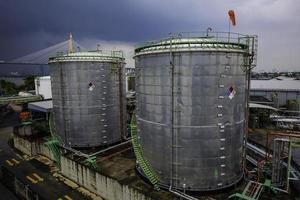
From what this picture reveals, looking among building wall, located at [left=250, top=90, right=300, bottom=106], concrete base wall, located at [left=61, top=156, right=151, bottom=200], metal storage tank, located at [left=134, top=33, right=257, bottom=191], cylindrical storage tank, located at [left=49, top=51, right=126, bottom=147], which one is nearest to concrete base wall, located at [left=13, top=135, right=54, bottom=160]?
cylindrical storage tank, located at [left=49, top=51, right=126, bottom=147]

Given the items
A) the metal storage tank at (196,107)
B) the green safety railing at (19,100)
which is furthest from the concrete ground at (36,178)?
the green safety railing at (19,100)

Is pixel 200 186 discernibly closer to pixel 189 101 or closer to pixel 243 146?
pixel 243 146

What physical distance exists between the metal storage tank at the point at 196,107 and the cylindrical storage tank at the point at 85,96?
7882mm

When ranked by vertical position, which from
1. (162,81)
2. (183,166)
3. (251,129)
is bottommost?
(251,129)

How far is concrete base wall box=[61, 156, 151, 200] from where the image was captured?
14127mm

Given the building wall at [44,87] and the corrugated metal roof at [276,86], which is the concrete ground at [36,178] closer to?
the building wall at [44,87]

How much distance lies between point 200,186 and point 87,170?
29.9 ft

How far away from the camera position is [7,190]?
19.8 m

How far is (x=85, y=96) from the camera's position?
20.6 m

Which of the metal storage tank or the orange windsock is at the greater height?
the orange windsock

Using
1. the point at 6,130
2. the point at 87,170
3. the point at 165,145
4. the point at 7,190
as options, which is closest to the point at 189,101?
the point at 165,145

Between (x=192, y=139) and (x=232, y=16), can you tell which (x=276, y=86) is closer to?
(x=232, y=16)

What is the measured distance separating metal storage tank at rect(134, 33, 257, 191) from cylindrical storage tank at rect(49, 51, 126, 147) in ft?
25.9

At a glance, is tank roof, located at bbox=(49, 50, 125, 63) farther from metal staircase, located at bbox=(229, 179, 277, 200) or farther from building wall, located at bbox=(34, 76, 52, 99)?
building wall, located at bbox=(34, 76, 52, 99)
